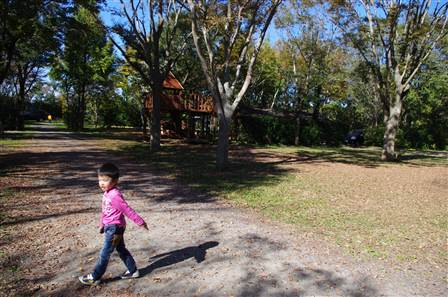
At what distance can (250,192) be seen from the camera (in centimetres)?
938

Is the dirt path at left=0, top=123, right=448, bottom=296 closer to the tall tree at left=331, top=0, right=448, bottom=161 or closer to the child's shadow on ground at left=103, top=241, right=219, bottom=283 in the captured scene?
the child's shadow on ground at left=103, top=241, right=219, bottom=283

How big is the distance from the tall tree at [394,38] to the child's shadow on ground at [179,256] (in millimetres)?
15612

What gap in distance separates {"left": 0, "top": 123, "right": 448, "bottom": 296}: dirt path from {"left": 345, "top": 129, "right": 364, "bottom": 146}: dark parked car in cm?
2862

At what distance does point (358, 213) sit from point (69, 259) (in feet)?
18.5

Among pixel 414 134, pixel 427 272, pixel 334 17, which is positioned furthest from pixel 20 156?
pixel 414 134

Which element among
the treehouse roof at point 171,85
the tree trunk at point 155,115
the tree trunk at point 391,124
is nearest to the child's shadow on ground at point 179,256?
the tree trunk at point 155,115

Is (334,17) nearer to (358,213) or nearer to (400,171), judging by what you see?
(400,171)

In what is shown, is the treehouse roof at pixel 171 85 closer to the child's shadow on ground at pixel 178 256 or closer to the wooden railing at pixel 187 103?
the wooden railing at pixel 187 103

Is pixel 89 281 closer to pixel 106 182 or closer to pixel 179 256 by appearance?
pixel 106 182

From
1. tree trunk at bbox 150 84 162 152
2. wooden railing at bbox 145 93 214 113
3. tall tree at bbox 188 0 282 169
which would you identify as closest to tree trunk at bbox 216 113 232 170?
tall tree at bbox 188 0 282 169

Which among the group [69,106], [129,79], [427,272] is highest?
[129,79]

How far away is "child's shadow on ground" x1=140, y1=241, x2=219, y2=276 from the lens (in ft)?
14.8

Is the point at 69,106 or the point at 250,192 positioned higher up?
the point at 69,106

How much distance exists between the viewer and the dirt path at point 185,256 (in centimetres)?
406
